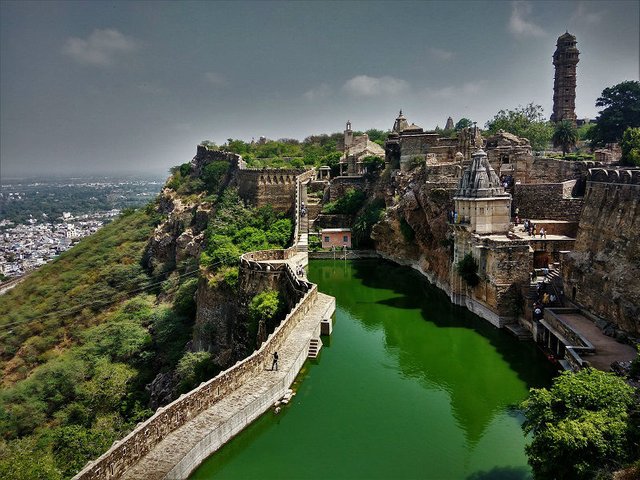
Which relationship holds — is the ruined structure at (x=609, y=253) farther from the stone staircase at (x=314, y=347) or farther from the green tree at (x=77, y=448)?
the green tree at (x=77, y=448)

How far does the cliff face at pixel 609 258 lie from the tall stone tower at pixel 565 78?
4094cm

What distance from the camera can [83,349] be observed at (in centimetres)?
2867

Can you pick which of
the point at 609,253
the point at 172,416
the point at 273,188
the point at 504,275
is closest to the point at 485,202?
the point at 504,275

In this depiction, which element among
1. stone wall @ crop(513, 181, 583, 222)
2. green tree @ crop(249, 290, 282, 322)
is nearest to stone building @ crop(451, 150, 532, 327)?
stone wall @ crop(513, 181, 583, 222)

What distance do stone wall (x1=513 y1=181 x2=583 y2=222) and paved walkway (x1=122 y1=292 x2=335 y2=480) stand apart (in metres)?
15.2

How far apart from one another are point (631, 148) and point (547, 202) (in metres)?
9.49

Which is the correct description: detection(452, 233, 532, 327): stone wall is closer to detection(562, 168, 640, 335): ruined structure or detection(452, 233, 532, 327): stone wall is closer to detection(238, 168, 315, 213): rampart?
detection(562, 168, 640, 335): ruined structure

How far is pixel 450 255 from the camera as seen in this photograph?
82.3ft

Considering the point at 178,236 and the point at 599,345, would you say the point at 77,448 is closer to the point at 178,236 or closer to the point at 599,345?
the point at 599,345

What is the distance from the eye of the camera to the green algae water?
10891 millimetres

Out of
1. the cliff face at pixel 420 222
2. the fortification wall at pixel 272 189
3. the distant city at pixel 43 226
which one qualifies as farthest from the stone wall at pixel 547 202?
the distant city at pixel 43 226

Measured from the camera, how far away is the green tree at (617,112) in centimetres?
4028

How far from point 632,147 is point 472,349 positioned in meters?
20.5

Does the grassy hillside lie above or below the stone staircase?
below
